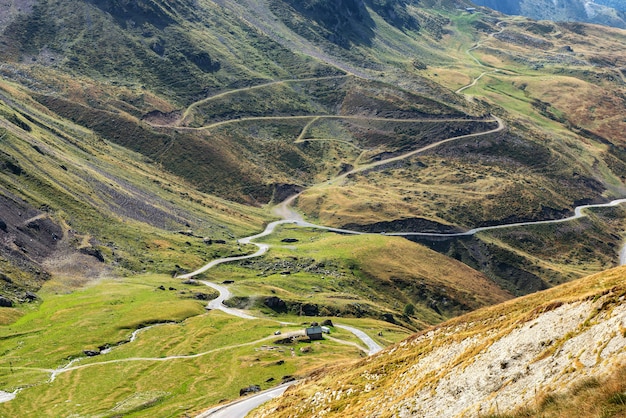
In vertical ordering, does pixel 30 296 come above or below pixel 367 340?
below

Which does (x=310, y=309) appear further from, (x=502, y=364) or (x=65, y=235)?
(x=502, y=364)

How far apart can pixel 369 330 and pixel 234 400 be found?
172ft

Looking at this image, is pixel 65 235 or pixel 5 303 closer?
pixel 5 303

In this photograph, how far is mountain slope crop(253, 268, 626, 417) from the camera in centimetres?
2695

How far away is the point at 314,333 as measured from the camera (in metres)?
112

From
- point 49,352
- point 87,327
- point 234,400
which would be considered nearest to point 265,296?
point 87,327

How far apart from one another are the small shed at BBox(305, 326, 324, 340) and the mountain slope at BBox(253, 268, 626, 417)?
201ft

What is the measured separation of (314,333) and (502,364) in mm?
81879

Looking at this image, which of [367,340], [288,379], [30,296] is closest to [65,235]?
[30,296]

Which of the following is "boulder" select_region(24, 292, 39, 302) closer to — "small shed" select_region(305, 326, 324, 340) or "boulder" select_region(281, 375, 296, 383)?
"small shed" select_region(305, 326, 324, 340)

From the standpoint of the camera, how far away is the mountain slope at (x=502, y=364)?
1061 inches

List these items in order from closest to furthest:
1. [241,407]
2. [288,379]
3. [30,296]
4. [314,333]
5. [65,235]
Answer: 1. [241,407]
2. [288,379]
3. [314,333]
4. [30,296]
5. [65,235]

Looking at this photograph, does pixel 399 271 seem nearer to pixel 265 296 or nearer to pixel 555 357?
pixel 265 296

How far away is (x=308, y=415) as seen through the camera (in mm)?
47000
